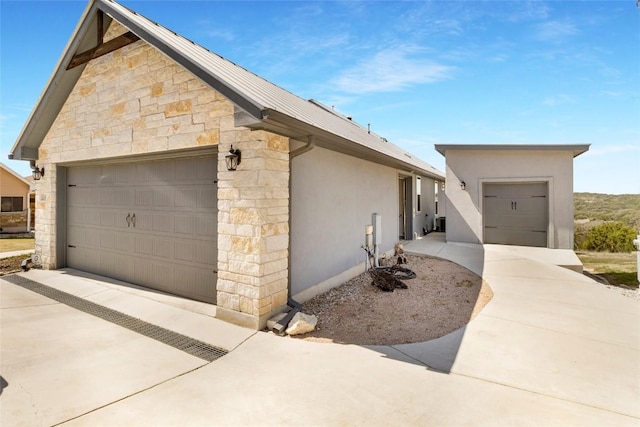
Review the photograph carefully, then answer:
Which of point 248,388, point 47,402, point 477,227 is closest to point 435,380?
point 248,388

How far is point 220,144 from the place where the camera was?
203 inches

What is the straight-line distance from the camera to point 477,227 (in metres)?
12.7

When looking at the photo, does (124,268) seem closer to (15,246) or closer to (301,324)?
(301,324)

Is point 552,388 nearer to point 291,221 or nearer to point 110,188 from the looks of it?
point 291,221

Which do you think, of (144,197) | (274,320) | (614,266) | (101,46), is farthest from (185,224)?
(614,266)

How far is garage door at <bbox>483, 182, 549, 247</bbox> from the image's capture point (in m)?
12.2

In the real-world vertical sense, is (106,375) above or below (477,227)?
below

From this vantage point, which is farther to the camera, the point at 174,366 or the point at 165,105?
the point at 165,105

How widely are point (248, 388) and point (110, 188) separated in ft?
20.9

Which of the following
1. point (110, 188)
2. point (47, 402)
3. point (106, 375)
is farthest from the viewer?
point (110, 188)

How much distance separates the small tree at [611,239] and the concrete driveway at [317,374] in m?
12.0

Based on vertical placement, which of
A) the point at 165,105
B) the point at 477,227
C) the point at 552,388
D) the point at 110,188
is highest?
the point at 165,105

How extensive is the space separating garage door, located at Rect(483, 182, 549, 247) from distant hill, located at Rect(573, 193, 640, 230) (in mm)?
32921

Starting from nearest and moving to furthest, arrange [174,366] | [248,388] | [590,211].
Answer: [248,388] < [174,366] < [590,211]
